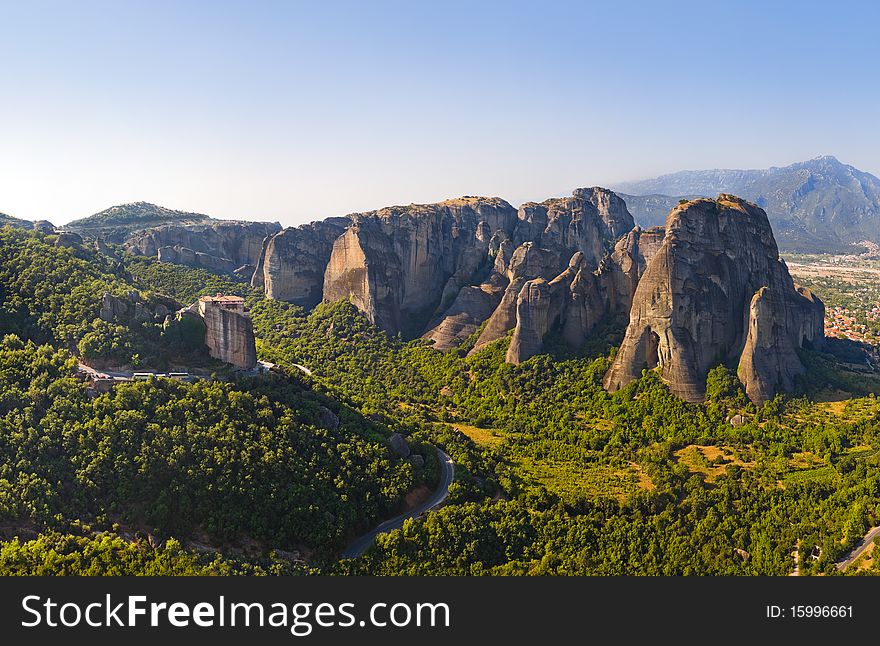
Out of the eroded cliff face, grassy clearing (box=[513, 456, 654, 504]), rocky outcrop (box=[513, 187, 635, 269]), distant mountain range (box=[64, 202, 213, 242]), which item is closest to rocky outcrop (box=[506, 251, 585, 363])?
grassy clearing (box=[513, 456, 654, 504])

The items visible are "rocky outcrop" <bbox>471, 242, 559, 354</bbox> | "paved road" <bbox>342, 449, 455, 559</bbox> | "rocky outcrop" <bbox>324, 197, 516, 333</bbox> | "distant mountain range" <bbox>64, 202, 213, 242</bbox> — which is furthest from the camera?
"distant mountain range" <bbox>64, 202, 213, 242</bbox>

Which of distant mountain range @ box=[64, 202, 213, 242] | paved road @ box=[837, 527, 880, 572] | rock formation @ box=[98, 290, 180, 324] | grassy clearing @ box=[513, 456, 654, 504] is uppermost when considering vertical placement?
A: distant mountain range @ box=[64, 202, 213, 242]

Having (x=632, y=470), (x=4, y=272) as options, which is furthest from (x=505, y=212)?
(x=4, y=272)

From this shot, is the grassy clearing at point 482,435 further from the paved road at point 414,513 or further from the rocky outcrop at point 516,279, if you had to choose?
the rocky outcrop at point 516,279

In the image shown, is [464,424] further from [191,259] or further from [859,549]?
[191,259]

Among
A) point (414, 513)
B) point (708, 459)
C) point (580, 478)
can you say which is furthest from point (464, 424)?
point (708, 459)

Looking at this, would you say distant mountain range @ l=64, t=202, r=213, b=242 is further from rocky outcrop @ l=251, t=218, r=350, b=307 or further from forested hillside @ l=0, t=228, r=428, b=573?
forested hillside @ l=0, t=228, r=428, b=573
